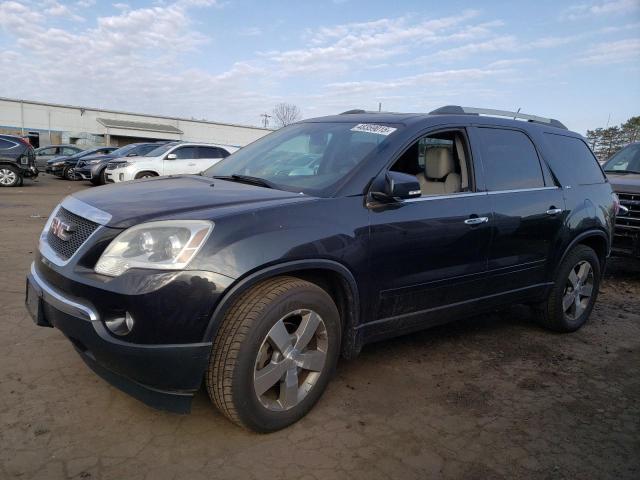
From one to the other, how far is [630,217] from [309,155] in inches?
201

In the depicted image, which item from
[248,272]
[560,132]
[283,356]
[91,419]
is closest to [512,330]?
[560,132]

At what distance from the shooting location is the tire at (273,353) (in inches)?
93.9

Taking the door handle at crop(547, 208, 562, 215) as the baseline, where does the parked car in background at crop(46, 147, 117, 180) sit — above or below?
below

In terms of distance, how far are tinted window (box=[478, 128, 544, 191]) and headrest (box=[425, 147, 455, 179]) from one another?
0.86 feet


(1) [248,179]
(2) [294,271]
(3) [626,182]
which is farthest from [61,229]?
(3) [626,182]

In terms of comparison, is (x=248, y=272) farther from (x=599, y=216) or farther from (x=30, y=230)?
(x=30, y=230)

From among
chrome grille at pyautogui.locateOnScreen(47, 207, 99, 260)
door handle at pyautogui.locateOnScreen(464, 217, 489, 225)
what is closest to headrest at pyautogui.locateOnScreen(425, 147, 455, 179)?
door handle at pyautogui.locateOnScreen(464, 217, 489, 225)

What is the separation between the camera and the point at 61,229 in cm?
273

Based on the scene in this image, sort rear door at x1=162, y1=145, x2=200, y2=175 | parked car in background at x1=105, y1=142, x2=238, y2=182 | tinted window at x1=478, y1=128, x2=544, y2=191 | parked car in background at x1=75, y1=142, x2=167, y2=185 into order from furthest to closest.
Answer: parked car in background at x1=75, y1=142, x2=167, y2=185 < rear door at x1=162, y1=145, x2=200, y2=175 < parked car in background at x1=105, y1=142, x2=238, y2=182 < tinted window at x1=478, y1=128, x2=544, y2=191

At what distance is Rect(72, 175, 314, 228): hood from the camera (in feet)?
7.95

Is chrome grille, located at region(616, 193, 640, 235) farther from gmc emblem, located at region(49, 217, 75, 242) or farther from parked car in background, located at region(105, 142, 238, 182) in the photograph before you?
parked car in background, located at region(105, 142, 238, 182)

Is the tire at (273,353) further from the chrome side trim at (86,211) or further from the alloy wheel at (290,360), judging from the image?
the chrome side trim at (86,211)

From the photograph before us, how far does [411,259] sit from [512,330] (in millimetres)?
2088

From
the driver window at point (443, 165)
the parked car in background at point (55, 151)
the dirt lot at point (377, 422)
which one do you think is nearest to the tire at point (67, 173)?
the parked car in background at point (55, 151)
